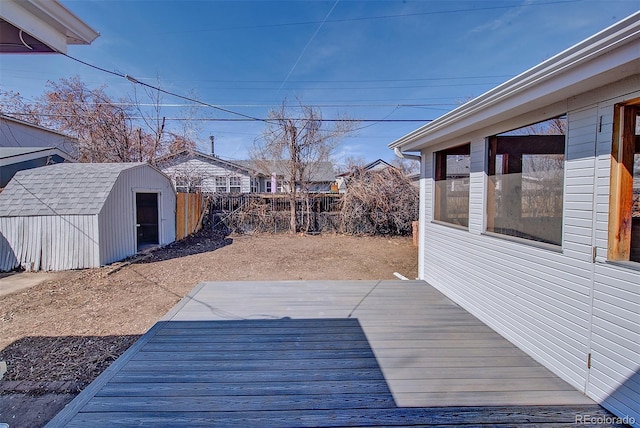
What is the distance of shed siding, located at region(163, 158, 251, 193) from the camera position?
1548cm

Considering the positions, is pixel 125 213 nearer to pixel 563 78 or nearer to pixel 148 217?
pixel 148 217

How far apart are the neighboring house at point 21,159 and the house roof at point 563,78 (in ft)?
40.3

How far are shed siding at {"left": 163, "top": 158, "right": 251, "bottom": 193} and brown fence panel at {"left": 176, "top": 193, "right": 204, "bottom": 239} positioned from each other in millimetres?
4746

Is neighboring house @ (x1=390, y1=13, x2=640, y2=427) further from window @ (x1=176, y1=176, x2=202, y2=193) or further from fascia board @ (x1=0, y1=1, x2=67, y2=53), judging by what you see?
window @ (x1=176, y1=176, x2=202, y2=193)

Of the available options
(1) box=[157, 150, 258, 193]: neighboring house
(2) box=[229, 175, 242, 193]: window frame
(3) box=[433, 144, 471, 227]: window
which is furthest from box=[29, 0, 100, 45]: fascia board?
(2) box=[229, 175, 242, 193]: window frame

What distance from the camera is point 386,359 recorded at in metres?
2.27

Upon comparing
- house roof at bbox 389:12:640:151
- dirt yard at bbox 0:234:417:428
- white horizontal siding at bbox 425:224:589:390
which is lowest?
dirt yard at bbox 0:234:417:428

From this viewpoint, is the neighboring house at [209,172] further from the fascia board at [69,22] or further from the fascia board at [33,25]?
the fascia board at [33,25]

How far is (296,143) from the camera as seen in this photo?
1149 centimetres

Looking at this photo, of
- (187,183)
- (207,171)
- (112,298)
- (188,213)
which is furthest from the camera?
(207,171)

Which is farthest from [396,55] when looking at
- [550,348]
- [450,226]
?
[550,348]

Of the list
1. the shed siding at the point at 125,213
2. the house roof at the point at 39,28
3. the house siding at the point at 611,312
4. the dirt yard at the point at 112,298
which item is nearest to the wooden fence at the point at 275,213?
the dirt yard at the point at 112,298

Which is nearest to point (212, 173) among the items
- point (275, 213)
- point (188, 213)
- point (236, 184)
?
point (236, 184)

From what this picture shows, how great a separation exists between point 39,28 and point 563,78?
3.09 m
